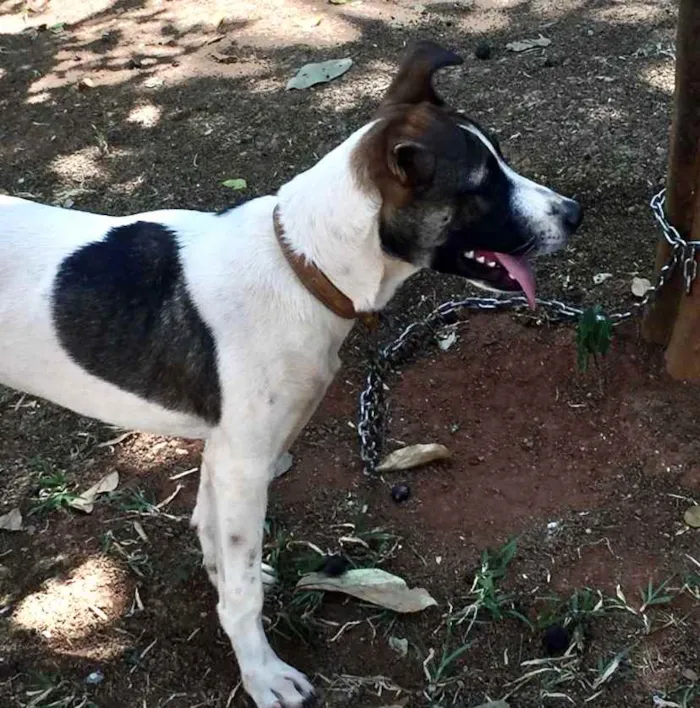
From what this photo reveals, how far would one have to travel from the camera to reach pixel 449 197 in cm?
256

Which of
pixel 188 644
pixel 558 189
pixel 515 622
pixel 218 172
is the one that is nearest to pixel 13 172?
→ pixel 218 172

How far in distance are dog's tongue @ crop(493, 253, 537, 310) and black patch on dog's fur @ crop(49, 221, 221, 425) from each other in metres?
0.86

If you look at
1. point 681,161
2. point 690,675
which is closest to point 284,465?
point 690,675

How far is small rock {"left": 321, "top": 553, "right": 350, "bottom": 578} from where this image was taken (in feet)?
10.6

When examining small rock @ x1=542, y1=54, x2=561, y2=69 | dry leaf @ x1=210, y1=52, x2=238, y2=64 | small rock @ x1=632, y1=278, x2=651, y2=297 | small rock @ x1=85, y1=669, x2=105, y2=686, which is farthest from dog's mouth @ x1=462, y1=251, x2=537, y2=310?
dry leaf @ x1=210, y1=52, x2=238, y2=64

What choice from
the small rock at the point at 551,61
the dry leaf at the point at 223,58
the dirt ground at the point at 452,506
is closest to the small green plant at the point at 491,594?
the dirt ground at the point at 452,506

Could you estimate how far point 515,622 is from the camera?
3.08 m

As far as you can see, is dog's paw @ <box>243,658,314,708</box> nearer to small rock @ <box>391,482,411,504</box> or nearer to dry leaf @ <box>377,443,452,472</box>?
small rock @ <box>391,482,411,504</box>

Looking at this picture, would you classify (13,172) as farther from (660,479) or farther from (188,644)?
(660,479)

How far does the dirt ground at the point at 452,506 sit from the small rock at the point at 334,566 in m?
0.06

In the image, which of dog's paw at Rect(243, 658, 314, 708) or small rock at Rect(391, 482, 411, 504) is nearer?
dog's paw at Rect(243, 658, 314, 708)

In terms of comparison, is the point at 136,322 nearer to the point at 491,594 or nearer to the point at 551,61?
the point at 491,594

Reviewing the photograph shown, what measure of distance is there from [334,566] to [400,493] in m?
0.40

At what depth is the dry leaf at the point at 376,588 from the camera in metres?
3.12
